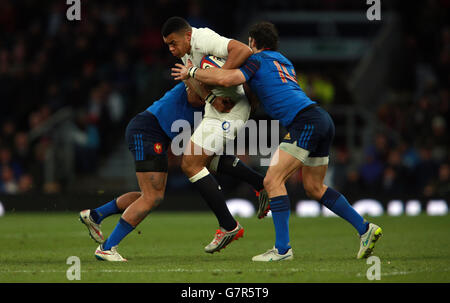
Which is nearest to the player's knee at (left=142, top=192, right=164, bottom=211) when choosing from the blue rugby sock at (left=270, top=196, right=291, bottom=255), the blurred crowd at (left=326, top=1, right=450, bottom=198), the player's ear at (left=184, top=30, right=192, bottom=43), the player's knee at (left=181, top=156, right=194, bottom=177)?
the player's knee at (left=181, top=156, right=194, bottom=177)

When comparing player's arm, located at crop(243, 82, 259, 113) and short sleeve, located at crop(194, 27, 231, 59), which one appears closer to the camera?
short sleeve, located at crop(194, 27, 231, 59)

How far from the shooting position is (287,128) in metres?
8.09

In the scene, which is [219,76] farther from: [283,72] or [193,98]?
[193,98]

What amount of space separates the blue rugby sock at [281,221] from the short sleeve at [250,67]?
1.17 metres

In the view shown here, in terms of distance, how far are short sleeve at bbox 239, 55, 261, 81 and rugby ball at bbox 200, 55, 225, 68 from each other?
0.36 metres

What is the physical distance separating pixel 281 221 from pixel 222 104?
1337mm

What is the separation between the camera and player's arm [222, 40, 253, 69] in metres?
8.05

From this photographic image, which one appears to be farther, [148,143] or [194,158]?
[148,143]

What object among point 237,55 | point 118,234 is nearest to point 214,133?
point 237,55

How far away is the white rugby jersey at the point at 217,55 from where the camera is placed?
8.30 m

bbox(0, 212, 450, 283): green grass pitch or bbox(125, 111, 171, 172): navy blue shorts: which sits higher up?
bbox(125, 111, 171, 172): navy blue shorts

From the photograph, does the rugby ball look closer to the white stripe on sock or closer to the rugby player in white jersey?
the rugby player in white jersey

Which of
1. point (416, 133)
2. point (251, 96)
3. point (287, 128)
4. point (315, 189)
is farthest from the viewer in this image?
point (416, 133)
